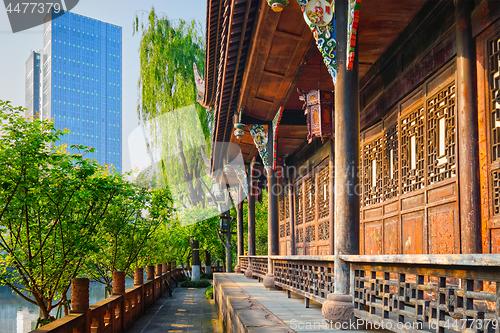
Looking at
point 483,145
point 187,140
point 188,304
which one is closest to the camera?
point 483,145

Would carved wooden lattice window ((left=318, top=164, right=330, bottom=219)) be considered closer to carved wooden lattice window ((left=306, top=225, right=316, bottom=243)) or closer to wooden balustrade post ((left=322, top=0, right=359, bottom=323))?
carved wooden lattice window ((left=306, top=225, right=316, bottom=243))

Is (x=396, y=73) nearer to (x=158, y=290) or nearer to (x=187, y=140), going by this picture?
(x=158, y=290)

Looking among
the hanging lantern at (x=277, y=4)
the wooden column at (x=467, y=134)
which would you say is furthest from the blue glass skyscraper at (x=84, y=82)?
the wooden column at (x=467, y=134)

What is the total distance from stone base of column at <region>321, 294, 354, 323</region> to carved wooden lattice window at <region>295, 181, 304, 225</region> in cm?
837

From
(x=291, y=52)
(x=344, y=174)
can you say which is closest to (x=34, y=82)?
(x=291, y=52)

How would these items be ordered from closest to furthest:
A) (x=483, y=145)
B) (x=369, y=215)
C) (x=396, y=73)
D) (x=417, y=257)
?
(x=417, y=257) → (x=483, y=145) → (x=396, y=73) → (x=369, y=215)

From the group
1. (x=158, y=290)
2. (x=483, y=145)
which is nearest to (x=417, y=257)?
(x=483, y=145)

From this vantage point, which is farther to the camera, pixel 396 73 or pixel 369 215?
pixel 369 215

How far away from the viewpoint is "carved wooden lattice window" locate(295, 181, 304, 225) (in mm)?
12828

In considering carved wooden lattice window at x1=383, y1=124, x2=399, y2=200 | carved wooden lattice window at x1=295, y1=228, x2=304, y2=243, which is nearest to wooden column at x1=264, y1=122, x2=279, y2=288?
carved wooden lattice window at x1=295, y1=228, x2=304, y2=243

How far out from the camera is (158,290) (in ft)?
57.7

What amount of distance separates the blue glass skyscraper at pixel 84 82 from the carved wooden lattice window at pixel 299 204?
105m

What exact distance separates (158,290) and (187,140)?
269 inches

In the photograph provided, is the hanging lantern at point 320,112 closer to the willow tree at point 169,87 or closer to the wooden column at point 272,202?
the wooden column at point 272,202
